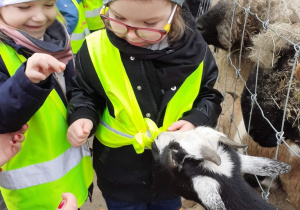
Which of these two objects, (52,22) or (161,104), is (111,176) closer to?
(161,104)

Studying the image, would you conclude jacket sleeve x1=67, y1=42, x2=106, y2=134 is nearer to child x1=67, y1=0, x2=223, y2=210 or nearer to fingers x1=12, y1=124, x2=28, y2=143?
child x1=67, y1=0, x2=223, y2=210

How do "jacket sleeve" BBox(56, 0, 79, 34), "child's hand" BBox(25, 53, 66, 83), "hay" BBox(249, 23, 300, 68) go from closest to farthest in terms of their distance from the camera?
"child's hand" BBox(25, 53, 66, 83)
"hay" BBox(249, 23, 300, 68)
"jacket sleeve" BBox(56, 0, 79, 34)

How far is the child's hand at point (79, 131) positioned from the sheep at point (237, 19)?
1.46 meters

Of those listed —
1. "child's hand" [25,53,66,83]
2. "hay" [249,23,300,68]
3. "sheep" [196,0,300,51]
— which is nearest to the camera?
"child's hand" [25,53,66,83]

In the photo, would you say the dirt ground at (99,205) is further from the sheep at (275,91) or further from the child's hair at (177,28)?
the child's hair at (177,28)

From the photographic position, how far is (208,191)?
4.72ft

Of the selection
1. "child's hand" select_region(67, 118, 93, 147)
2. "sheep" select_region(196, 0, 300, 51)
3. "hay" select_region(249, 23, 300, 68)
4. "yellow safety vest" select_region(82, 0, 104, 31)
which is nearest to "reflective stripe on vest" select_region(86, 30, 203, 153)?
"child's hand" select_region(67, 118, 93, 147)

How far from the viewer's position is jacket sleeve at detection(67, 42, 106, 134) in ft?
5.40

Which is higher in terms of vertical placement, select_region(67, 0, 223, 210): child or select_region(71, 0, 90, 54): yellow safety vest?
select_region(67, 0, 223, 210): child

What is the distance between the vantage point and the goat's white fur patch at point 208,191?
1392 millimetres

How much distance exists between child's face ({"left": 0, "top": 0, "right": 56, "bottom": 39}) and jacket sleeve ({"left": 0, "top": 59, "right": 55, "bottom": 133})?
332 mm

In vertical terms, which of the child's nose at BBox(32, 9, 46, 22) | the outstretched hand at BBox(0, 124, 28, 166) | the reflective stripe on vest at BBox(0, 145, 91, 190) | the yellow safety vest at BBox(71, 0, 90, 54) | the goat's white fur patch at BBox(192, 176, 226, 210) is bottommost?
the yellow safety vest at BBox(71, 0, 90, 54)

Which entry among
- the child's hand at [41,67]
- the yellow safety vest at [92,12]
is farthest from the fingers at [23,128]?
the yellow safety vest at [92,12]

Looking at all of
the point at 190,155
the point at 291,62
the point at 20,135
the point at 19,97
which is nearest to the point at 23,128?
the point at 20,135
